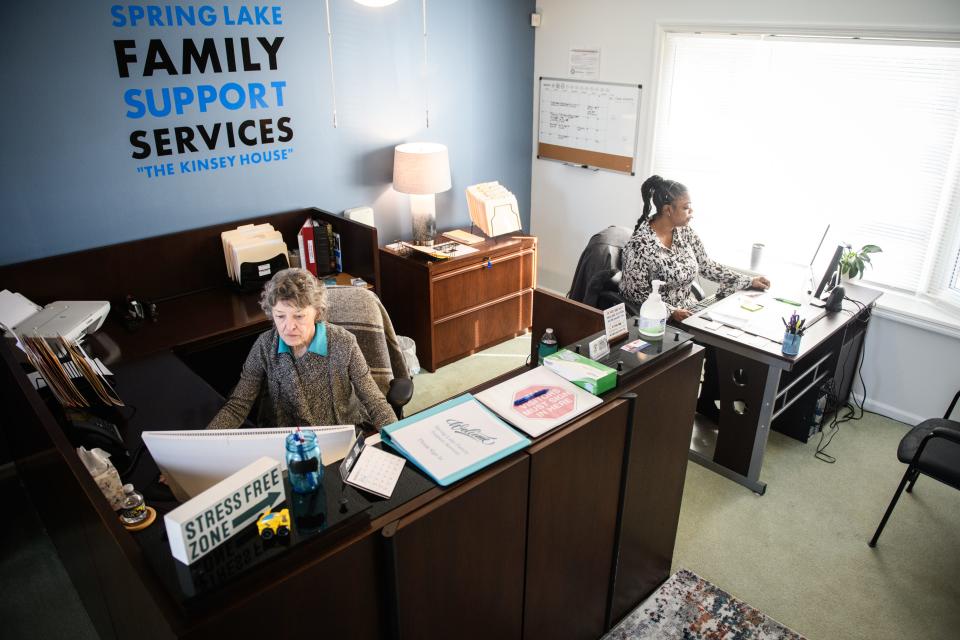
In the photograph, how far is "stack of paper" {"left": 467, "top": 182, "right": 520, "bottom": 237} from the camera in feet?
14.4

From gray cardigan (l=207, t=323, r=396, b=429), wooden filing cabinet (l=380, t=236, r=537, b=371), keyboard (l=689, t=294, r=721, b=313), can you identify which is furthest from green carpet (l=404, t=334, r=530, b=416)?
gray cardigan (l=207, t=323, r=396, b=429)

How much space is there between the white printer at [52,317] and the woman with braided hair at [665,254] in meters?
2.54

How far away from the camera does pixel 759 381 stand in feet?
10.1

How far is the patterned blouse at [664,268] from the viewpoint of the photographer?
11.4ft

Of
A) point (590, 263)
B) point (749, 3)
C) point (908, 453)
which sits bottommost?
point (908, 453)

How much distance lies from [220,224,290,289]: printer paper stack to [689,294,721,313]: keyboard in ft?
7.22

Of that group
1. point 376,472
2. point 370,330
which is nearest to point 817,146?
point 370,330

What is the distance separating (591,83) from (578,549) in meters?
3.39

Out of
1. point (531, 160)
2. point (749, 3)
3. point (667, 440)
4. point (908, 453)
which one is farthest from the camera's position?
point (531, 160)

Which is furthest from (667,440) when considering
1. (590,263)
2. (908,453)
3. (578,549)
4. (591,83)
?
(591,83)

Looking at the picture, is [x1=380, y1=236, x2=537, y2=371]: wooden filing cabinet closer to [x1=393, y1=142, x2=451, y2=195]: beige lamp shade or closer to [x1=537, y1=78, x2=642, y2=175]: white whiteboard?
[x1=393, y1=142, x2=451, y2=195]: beige lamp shade

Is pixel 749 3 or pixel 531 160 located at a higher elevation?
pixel 749 3

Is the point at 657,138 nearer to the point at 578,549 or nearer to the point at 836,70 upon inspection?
the point at 836,70

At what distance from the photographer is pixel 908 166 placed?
3.54 m
